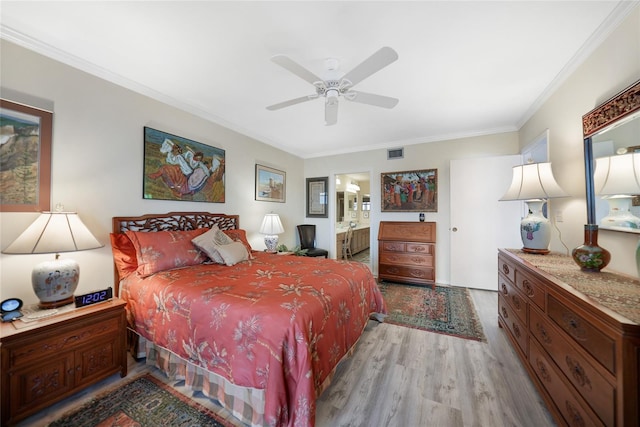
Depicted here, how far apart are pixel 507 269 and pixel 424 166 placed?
2419mm

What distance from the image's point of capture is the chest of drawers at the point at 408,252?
3.75 meters

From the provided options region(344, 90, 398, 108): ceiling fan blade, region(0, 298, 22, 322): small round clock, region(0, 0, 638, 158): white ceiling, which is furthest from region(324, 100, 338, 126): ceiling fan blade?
region(0, 298, 22, 322): small round clock

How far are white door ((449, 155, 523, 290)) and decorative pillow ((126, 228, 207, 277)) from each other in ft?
12.5

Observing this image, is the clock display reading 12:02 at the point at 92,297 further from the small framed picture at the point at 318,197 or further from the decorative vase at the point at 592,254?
the small framed picture at the point at 318,197

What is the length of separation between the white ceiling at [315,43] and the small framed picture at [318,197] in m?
2.34

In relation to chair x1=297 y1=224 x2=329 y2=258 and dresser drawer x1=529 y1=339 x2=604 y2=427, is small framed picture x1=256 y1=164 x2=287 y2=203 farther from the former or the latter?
dresser drawer x1=529 y1=339 x2=604 y2=427

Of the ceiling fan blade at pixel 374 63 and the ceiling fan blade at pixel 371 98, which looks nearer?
the ceiling fan blade at pixel 374 63

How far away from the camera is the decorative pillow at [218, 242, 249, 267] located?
2.41 m

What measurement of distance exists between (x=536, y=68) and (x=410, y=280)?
3.04m

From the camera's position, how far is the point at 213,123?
3.22m

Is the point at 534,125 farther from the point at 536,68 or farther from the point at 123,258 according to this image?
the point at 123,258

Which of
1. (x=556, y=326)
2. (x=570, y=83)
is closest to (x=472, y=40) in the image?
(x=570, y=83)

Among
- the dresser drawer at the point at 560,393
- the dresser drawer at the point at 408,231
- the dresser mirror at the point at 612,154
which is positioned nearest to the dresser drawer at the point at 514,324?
the dresser drawer at the point at 560,393

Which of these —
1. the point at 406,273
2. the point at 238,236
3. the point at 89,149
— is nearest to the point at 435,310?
the point at 406,273
